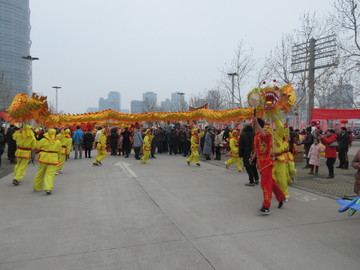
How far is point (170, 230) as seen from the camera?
179 inches

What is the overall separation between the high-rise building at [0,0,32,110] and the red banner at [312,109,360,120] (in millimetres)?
55844

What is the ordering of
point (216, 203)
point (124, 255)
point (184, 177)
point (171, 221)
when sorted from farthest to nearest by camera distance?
point (184, 177)
point (216, 203)
point (171, 221)
point (124, 255)

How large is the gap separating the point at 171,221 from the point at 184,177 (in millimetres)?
4515

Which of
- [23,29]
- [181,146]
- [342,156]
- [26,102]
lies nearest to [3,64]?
[23,29]

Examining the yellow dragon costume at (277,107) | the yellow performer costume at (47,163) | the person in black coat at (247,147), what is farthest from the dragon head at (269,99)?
the yellow performer costume at (47,163)

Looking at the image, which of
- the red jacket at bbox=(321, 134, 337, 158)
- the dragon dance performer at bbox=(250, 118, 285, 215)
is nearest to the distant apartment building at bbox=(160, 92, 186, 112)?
the red jacket at bbox=(321, 134, 337, 158)

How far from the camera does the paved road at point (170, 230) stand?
3.51 m

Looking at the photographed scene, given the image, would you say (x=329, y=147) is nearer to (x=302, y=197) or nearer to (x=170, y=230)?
(x=302, y=197)

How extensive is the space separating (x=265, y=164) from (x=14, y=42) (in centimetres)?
7012

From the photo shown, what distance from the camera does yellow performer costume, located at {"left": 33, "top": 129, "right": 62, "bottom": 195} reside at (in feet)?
23.3

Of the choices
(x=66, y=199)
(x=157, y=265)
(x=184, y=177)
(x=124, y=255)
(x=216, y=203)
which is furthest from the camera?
(x=184, y=177)

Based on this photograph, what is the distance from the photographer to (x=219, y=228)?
15.1 feet

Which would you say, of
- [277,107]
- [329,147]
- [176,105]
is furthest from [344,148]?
[176,105]

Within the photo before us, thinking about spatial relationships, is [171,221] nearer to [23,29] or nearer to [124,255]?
[124,255]
